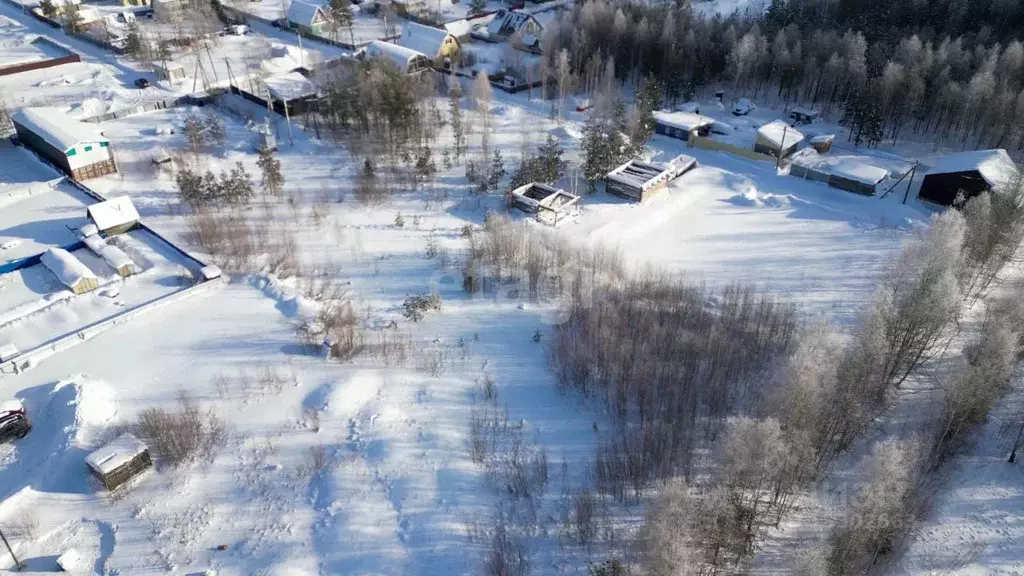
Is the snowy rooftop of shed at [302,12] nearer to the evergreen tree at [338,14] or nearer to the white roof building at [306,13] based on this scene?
the white roof building at [306,13]

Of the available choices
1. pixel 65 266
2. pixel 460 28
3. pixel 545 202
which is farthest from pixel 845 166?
pixel 65 266

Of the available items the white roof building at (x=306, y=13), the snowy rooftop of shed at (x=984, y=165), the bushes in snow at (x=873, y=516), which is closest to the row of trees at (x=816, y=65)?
the snowy rooftop of shed at (x=984, y=165)

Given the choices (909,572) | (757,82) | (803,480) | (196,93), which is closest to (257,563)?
(803,480)

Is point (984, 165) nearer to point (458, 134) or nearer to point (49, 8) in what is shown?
point (458, 134)

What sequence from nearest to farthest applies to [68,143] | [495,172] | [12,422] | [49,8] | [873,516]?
1. [873,516]
2. [12,422]
3. [68,143]
4. [495,172]
5. [49,8]

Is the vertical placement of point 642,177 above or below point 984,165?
below

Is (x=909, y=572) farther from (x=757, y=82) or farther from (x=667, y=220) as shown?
(x=757, y=82)
